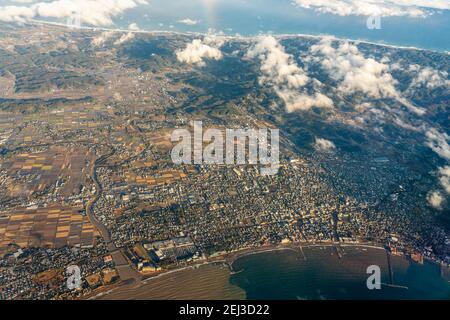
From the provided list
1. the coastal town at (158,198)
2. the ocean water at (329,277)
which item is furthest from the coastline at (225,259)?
the ocean water at (329,277)

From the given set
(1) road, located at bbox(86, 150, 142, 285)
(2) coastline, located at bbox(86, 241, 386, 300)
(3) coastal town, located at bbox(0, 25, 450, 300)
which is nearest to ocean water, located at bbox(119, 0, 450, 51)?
(3) coastal town, located at bbox(0, 25, 450, 300)

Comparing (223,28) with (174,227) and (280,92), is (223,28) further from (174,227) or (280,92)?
(174,227)

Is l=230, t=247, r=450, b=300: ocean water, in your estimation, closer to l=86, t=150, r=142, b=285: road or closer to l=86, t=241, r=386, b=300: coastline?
l=86, t=241, r=386, b=300: coastline

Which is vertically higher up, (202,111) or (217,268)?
(202,111)

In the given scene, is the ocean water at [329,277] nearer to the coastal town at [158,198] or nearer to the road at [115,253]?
the coastal town at [158,198]

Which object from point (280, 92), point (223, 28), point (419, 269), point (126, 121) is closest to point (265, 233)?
point (419, 269)
